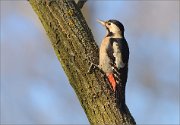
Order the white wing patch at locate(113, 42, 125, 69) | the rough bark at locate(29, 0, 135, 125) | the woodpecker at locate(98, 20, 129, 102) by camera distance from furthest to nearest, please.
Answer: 1. the white wing patch at locate(113, 42, 125, 69)
2. the woodpecker at locate(98, 20, 129, 102)
3. the rough bark at locate(29, 0, 135, 125)

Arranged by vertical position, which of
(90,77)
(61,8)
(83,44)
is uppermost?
(61,8)

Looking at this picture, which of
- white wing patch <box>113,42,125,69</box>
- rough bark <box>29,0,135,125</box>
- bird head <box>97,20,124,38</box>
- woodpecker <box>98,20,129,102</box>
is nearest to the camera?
rough bark <box>29,0,135,125</box>

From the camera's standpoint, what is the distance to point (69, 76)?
3656 mm

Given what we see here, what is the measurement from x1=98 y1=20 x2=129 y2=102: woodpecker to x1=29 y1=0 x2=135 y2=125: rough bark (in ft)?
0.37

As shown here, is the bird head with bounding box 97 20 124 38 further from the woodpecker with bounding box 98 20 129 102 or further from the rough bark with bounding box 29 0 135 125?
the rough bark with bounding box 29 0 135 125

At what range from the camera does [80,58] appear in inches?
144

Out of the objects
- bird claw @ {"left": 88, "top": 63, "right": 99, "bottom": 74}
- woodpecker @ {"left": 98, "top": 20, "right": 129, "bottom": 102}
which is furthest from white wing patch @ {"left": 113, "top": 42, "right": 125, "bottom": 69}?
bird claw @ {"left": 88, "top": 63, "right": 99, "bottom": 74}

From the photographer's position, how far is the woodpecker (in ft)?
12.6

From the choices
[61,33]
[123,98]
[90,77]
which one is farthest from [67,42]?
[123,98]

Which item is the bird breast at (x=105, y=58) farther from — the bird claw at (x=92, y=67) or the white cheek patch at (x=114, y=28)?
the white cheek patch at (x=114, y=28)

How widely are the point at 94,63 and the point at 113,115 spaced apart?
1.46 feet

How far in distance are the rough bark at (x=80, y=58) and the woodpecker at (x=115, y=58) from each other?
0.37ft

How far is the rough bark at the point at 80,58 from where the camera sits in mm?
3529

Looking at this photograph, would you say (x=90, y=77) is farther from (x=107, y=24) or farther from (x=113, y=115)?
(x=107, y=24)
